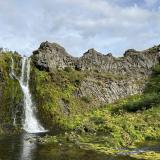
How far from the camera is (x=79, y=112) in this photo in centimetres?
9256

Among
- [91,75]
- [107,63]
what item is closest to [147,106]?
[91,75]

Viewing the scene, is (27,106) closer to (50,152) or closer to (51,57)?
(51,57)

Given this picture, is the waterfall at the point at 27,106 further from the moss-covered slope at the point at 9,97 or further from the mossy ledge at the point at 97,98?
the mossy ledge at the point at 97,98

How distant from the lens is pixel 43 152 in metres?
52.5

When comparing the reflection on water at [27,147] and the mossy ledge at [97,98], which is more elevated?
the mossy ledge at [97,98]

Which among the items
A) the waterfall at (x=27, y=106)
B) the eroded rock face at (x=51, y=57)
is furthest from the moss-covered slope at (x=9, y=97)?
the eroded rock face at (x=51, y=57)

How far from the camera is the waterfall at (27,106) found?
262 ft

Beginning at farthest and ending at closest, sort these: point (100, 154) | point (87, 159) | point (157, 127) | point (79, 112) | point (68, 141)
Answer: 1. point (79, 112)
2. point (157, 127)
3. point (68, 141)
4. point (100, 154)
5. point (87, 159)

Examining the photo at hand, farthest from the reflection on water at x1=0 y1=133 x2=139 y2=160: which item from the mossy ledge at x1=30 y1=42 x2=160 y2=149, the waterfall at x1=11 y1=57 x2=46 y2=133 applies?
the waterfall at x1=11 y1=57 x2=46 y2=133

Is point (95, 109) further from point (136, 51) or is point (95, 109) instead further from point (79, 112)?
point (136, 51)

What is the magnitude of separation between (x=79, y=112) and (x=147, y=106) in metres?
14.4

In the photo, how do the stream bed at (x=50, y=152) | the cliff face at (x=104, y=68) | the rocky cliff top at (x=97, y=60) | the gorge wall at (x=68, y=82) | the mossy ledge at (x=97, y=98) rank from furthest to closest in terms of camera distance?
the cliff face at (x=104, y=68), the rocky cliff top at (x=97, y=60), the gorge wall at (x=68, y=82), the mossy ledge at (x=97, y=98), the stream bed at (x=50, y=152)

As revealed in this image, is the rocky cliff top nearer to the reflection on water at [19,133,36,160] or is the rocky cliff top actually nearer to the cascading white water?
the cascading white water

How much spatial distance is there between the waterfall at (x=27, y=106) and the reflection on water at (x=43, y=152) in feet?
58.3
